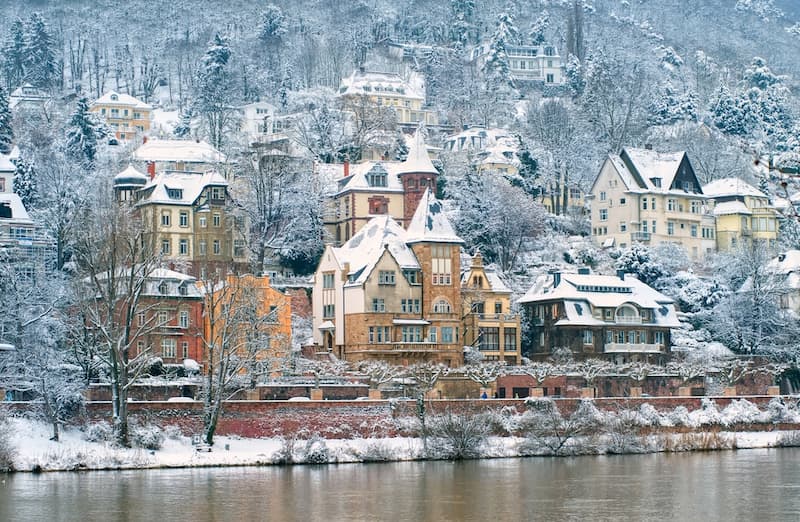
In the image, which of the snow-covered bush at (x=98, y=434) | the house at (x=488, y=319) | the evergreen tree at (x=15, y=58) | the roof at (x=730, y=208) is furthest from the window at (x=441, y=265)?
the evergreen tree at (x=15, y=58)

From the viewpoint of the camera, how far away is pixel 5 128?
368 feet

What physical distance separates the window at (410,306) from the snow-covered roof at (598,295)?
9.56m

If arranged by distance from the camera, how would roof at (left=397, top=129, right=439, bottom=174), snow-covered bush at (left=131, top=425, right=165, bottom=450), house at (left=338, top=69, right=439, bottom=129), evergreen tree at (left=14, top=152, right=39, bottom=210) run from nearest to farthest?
1. snow-covered bush at (left=131, top=425, right=165, bottom=450)
2. roof at (left=397, top=129, right=439, bottom=174)
3. evergreen tree at (left=14, top=152, right=39, bottom=210)
4. house at (left=338, top=69, right=439, bottom=129)

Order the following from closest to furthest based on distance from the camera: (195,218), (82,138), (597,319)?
(597,319) < (195,218) < (82,138)

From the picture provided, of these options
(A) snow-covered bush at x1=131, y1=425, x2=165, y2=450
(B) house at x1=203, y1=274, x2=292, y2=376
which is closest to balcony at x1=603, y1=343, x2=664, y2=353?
(B) house at x1=203, y1=274, x2=292, y2=376

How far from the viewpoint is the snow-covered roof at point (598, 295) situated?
9044 cm

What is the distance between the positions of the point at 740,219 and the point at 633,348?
25.0 meters

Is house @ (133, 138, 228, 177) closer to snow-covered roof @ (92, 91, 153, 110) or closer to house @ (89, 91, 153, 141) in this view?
house @ (89, 91, 153, 141)

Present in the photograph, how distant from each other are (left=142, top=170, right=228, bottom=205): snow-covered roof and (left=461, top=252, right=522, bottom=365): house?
1850 centimetres

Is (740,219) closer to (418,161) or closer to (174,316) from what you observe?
(418,161)

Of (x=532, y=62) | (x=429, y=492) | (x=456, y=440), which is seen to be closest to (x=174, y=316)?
(x=456, y=440)

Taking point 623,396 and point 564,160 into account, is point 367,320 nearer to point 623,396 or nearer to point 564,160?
point 623,396

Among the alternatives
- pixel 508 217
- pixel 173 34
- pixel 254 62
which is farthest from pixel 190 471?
pixel 173 34

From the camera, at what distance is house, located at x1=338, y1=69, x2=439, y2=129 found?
148m
